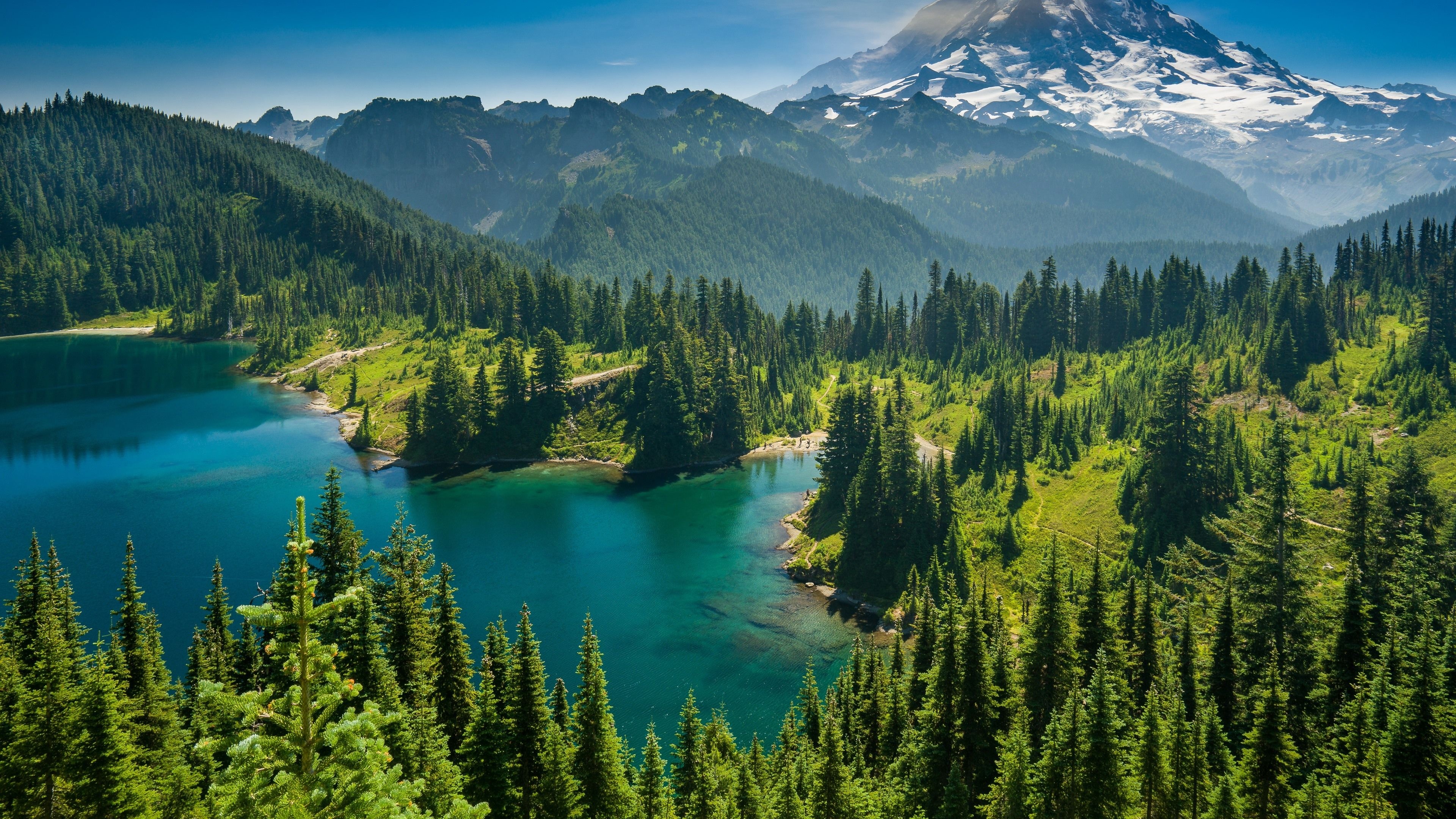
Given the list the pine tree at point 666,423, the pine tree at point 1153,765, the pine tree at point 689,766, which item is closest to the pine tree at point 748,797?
the pine tree at point 689,766

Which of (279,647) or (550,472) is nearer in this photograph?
(279,647)

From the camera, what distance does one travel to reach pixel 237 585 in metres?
97.6

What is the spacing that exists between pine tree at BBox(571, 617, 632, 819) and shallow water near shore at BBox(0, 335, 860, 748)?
30106mm

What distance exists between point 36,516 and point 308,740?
134 metres

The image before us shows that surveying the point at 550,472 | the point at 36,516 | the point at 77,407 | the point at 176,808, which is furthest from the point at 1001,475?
the point at 77,407

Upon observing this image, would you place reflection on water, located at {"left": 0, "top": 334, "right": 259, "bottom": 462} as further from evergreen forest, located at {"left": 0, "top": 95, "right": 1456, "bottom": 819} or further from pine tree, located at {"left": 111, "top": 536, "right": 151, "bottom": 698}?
pine tree, located at {"left": 111, "top": 536, "right": 151, "bottom": 698}

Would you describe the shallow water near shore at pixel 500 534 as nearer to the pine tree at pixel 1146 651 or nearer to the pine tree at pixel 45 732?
the pine tree at pixel 1146 651

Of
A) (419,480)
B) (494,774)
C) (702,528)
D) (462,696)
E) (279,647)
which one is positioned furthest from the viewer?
(419,480)

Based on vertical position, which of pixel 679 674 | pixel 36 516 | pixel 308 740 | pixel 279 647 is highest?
pixel 279 647

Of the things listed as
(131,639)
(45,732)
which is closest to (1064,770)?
(45,732)

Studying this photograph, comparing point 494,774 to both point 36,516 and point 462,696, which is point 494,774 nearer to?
point 462,696

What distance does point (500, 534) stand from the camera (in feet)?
408

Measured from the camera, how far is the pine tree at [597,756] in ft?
153

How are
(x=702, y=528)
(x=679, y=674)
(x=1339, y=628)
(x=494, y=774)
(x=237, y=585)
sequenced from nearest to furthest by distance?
(x=494, y=774) < (x=1339, y=628) < (x=679, y=674) < (x=237, y=585) < (x=702, y=528)
